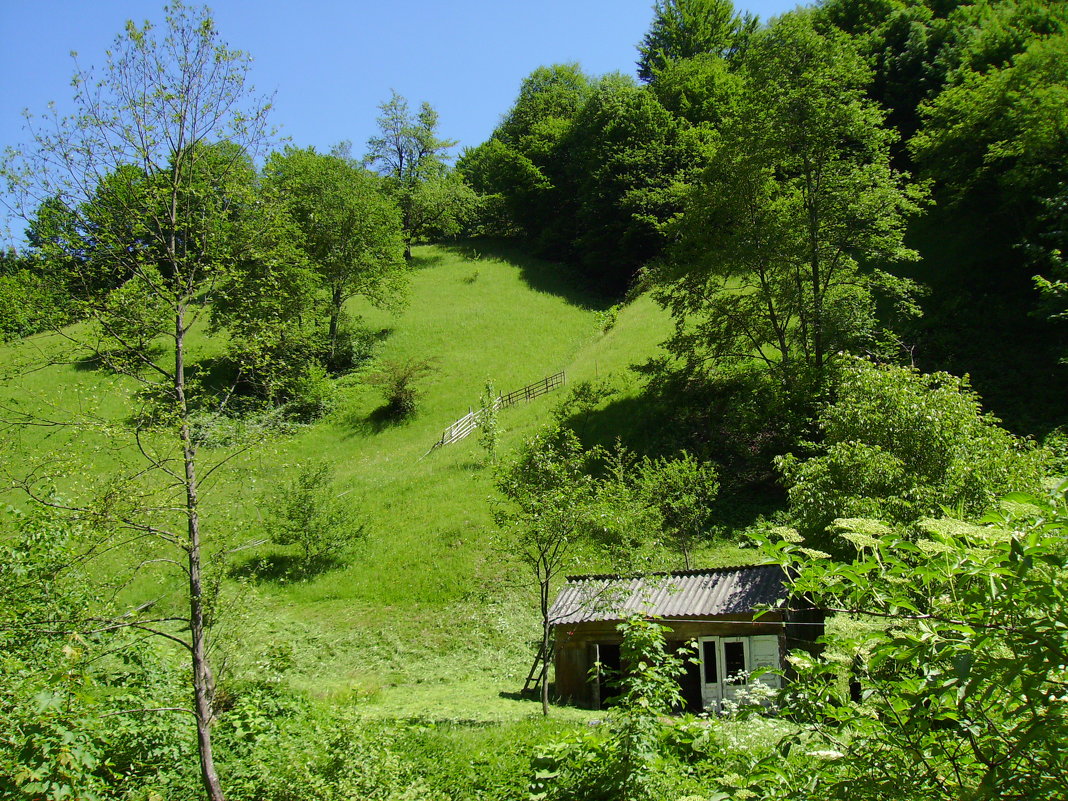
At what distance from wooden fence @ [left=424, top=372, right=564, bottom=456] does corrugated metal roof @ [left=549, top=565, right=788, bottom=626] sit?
1689cm

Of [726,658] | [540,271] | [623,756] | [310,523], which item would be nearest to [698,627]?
[726,658]

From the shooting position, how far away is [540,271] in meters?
54.6

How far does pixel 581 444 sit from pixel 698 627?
9.24 m

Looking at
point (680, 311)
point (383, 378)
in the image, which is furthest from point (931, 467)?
point (383, 378)

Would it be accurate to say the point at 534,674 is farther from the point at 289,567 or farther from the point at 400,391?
the point at 400,391

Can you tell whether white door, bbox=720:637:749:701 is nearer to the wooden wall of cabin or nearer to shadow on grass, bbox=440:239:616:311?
the wooden wall of cabin

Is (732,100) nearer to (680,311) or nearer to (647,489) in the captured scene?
(680,311)

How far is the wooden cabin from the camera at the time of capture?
1397 centimetres

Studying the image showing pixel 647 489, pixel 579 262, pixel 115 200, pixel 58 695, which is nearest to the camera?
pixel 58 695

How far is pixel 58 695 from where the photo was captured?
21.4ft

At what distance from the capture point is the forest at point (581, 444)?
3.81 metres

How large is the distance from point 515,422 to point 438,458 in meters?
4.07

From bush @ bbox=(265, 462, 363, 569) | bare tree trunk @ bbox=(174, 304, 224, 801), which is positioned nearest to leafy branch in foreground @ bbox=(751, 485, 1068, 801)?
bare tree trunk @ bbox=(174, 304, 224, 801)

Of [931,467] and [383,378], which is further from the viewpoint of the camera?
[383,378]
